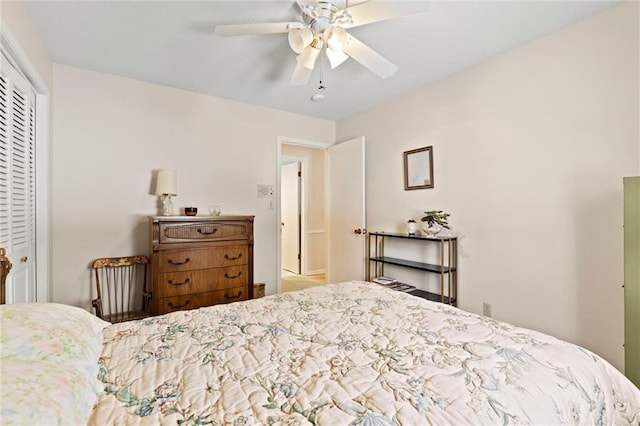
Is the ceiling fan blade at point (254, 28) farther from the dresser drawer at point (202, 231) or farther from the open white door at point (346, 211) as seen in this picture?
the open white door at point (346, 211)

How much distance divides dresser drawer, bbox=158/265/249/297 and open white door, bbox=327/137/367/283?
1.39 meters

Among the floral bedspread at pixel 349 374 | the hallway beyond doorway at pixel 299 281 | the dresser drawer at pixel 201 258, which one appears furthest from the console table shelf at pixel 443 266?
the hallway beyond doorway at pixel 299 281

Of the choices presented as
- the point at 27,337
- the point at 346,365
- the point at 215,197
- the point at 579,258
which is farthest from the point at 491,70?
the point at 27,337

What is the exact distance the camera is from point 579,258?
Answer: 212 centimetres

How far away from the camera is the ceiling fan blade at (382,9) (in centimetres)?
155

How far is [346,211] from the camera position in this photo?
3951 mm

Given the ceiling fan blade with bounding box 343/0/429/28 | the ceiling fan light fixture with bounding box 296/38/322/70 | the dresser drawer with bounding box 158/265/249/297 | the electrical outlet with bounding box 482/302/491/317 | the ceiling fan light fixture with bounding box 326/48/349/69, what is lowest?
the electrical outlet with bounding box 482/302/491/317

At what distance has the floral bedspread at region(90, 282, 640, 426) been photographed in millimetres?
792

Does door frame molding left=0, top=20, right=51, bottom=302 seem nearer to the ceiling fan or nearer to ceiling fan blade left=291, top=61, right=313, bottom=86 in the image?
the ceiling fan

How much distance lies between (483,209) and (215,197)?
2663 millimetres

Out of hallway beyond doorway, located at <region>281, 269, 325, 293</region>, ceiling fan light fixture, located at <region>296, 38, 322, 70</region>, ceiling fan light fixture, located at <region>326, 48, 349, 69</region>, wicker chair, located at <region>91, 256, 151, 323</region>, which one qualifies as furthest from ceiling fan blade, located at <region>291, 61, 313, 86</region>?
hallway beyond doorway, located at <region>281, 269, 325, 293</region>

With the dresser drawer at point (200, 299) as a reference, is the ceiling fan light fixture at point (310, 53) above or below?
above

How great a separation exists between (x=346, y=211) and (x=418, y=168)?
1.11 meters

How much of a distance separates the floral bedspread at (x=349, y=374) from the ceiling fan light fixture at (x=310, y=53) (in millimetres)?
1578
